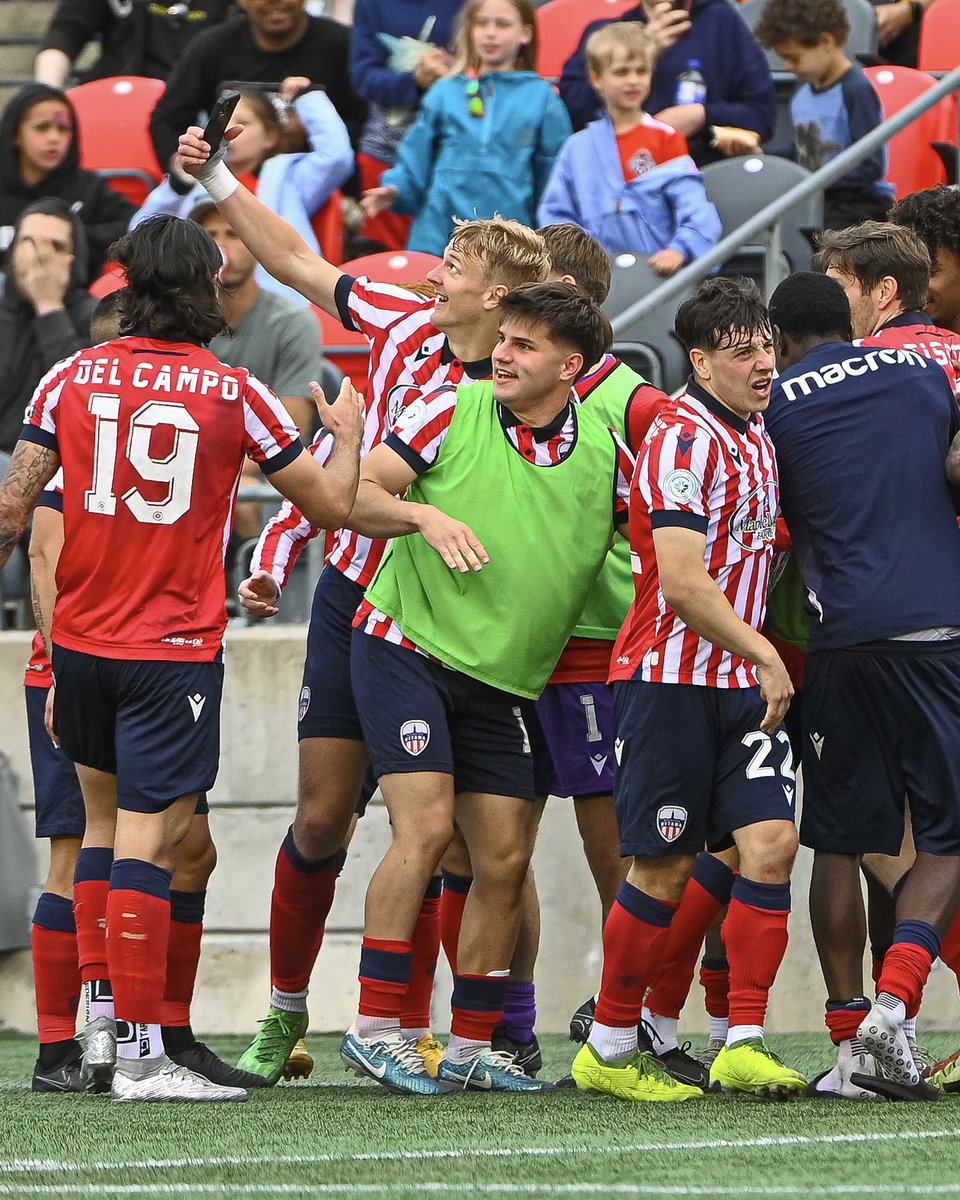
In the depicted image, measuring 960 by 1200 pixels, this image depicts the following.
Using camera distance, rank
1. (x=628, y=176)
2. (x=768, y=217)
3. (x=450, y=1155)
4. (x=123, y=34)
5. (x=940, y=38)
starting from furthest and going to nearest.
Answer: (x=123, y=34) → (x=940, y=38) → (x=628, y=176) → (x=768, y=217) → (x=450, y=1155)

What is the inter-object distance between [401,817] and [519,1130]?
898 mm

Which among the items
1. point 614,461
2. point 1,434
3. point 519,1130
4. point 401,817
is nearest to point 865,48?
point 1,434

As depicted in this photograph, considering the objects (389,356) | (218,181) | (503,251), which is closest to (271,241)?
(218,181)

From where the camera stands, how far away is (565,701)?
5.35m

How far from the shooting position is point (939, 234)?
18.4ft

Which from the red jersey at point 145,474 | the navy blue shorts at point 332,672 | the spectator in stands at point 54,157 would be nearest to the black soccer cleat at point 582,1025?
the navy blue shorts at point 332,672

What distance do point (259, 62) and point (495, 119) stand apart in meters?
1.48

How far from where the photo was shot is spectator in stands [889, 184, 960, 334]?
559 cm

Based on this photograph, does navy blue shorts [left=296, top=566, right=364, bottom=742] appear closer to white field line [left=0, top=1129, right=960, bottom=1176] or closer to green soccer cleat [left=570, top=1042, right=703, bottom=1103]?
green soccer cleat [left=570, top=1042, right=703, bottom=1103]

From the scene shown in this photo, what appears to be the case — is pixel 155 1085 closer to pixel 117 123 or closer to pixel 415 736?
pixel 415 736

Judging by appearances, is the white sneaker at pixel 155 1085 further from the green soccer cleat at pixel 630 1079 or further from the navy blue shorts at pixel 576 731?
the navy blue shorts at pixel 576 731

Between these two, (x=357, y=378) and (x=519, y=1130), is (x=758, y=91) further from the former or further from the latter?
(x=519, y=1130)

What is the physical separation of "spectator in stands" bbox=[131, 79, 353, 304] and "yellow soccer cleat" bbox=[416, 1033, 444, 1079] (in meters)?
4.03

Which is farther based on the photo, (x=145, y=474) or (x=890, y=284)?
(x=890, y=284)
